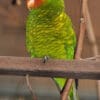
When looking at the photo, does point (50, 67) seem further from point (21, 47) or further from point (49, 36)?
point (21, 47)

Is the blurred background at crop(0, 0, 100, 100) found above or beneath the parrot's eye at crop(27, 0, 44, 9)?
beneath

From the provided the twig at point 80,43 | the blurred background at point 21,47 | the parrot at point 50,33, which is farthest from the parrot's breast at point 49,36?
the blurred background at point 21,47

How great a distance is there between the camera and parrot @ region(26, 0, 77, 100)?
3.27ft

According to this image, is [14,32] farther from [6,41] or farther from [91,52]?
[91,52]

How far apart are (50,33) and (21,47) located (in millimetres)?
639

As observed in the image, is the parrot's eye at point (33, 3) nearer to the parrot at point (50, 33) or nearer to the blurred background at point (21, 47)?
the parrot at point (50, 33)

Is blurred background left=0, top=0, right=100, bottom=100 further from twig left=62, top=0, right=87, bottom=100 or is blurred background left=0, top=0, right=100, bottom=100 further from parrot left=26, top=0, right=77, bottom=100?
twig left=62, top=0, right=87, bottom=100

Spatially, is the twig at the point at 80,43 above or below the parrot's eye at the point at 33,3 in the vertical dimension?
below

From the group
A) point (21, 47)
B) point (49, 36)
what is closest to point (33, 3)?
point (49, 36)

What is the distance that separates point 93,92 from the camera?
1543 mm

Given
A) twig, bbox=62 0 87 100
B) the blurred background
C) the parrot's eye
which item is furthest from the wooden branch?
the blurred background

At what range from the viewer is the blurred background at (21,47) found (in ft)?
5.06

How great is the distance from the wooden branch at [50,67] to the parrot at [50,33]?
358 millimetres

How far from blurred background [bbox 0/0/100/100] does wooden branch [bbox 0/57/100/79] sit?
35.6 inches
